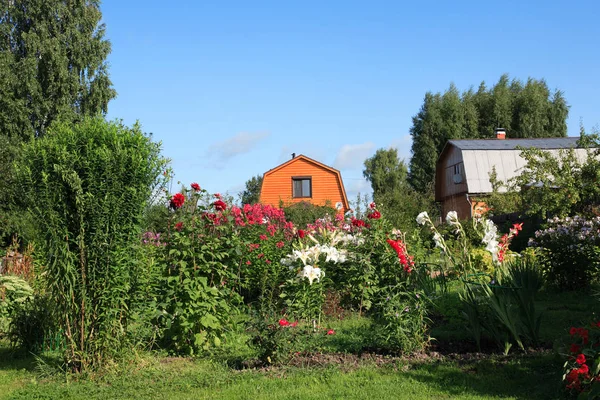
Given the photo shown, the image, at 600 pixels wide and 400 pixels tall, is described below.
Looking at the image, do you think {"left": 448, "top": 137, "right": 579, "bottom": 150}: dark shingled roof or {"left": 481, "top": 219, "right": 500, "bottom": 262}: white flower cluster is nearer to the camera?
{"left": 481, "top": 219, "right": 500, "bottom": 262}: white flower cluster

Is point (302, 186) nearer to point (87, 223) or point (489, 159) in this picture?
point (489, 159)

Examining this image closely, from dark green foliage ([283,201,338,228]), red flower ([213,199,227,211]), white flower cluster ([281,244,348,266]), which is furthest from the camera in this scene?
dark green foliage ([283,201,338,228])

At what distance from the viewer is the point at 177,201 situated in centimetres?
612

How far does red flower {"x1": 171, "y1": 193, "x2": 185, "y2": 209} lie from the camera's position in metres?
6.12

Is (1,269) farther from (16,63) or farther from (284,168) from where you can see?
(284,168)

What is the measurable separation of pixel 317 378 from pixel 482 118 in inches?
1460

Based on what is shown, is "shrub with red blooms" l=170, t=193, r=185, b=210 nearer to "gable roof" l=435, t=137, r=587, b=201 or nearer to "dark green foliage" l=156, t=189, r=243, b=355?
"dark green foliage" l=156, t=189, r=243, b=355

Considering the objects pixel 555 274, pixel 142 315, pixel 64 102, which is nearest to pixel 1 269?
pixel 142 315

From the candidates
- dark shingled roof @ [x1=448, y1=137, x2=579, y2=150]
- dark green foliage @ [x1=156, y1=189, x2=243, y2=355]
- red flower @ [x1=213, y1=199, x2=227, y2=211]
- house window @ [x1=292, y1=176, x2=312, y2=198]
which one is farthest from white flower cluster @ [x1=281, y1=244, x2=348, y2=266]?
house window @ [x1=292, y1=176, x2=312, y2=198]

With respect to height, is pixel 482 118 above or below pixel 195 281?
above

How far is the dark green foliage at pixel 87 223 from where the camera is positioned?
531cm

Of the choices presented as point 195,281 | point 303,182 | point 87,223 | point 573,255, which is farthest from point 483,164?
point 87,223

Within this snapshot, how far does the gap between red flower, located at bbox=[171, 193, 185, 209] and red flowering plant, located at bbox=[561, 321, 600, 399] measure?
12.4ft

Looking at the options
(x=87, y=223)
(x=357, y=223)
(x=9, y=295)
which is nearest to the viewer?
(x=87, y=223)
